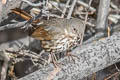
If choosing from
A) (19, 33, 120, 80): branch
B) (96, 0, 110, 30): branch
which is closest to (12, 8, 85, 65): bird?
(19, 33, 120, 80): branch

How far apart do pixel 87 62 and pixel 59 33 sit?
1.38 ft

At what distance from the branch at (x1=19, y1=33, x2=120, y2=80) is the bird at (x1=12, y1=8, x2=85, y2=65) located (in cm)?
13

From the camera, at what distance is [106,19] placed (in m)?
3.26

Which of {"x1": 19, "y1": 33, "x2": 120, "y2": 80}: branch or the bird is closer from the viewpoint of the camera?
{"x1": 19, "y1": 33, "x2": 120, "y2": 80}: branch

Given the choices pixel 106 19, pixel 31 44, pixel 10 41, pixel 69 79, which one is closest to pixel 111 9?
pixel 106 19

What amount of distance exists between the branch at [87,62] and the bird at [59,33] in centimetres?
13

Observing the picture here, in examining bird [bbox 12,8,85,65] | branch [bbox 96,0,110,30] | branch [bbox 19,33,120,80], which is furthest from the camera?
branch [bbox 96,0,110,30]

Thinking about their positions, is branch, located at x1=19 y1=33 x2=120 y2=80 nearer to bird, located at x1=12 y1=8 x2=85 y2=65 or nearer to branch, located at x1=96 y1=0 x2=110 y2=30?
bird, located at x1=12 y1=8 x2=85 y2=65

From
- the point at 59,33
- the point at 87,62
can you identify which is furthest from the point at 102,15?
the point at 87,62

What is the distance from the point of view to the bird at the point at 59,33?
249 centimetres

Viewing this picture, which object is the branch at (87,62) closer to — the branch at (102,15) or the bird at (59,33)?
the bird at (59,33)

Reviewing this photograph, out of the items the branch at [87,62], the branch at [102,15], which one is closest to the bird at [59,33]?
the branch at [87,62]

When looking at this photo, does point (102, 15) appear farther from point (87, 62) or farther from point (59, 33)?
point (87, 62)

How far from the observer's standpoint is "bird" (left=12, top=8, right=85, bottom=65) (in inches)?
98.2
